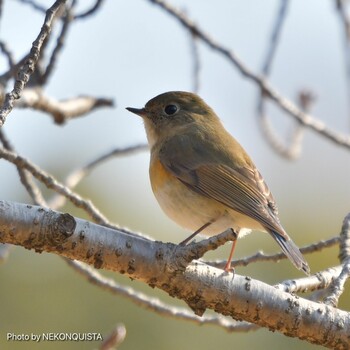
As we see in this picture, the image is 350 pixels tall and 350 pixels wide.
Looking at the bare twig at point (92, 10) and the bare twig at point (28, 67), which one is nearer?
the bare twig at point (28, 67)

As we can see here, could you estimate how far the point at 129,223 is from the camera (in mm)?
9172

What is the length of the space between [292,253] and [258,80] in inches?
79.5

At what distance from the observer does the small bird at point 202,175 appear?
460 cm

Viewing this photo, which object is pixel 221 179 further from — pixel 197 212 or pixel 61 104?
pixel 61 104

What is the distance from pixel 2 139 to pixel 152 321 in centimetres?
327

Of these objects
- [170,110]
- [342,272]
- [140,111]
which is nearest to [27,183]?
[140,111]

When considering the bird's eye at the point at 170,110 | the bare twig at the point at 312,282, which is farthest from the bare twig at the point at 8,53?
the bare twig at the point at 312,282

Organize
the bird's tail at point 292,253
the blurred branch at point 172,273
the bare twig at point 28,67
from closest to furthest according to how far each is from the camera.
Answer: the blurred branch at point 172,273 < the bare twig at point 28,67 < the bird's tail at point 292,253

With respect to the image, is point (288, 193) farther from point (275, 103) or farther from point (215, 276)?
point (215, 276)

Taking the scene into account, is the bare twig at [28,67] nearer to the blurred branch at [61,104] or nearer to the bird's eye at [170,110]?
the blurred branch at [61,104]

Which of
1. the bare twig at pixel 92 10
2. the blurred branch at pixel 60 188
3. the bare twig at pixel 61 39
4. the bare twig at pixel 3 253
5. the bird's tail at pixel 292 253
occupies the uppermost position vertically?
the bare twig at pixel 92 10

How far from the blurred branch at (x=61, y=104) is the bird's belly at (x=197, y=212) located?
0.95 meters

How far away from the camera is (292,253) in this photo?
4.08m

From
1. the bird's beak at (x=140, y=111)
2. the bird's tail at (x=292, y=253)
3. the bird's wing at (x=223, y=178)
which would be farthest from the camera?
the bird's beak at (x=140, y=111)
